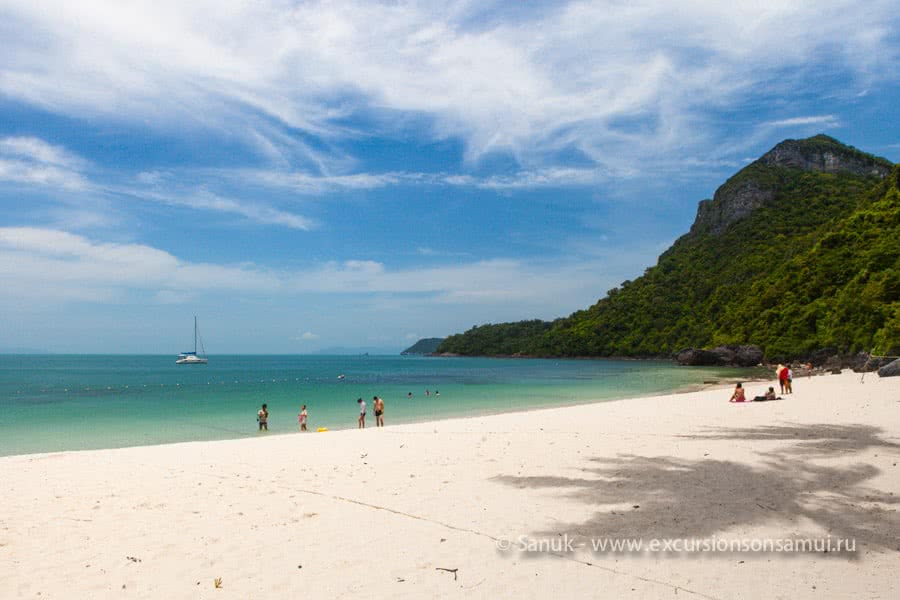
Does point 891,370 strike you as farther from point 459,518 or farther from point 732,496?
point 459,518

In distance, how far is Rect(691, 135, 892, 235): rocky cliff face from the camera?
14596cm

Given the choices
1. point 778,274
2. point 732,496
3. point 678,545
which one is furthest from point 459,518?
point 778,274

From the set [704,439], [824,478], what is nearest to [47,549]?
[824,478]

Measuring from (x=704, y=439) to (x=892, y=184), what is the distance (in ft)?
296

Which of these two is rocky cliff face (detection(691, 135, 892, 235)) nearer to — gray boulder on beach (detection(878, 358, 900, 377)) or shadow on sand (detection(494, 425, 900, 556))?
gray boulder on beach (detection(878, 358, 900, 377))

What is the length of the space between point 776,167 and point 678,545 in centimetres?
18219

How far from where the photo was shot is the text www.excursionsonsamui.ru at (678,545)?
6.20 m

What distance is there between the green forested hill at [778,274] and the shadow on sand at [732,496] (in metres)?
45.6

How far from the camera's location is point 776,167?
158750 millimetres

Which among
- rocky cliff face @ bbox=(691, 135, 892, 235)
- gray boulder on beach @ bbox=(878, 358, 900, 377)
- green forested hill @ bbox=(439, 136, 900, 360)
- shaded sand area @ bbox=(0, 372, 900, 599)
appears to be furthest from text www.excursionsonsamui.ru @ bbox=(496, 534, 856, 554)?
rocky cliff face @ bbox=(691, 135, 892, 235)

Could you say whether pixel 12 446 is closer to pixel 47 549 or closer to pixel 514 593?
pixel 47 549

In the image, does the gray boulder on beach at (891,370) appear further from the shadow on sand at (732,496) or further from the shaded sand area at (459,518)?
the shadow on sand at (732,496)

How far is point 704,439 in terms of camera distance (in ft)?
43.6

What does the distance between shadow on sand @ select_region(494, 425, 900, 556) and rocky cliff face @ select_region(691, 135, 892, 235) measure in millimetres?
154673
